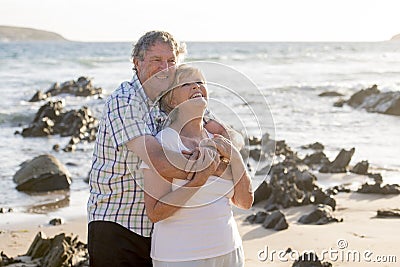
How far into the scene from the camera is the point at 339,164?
41.0 ft

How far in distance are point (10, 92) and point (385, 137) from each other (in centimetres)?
1961

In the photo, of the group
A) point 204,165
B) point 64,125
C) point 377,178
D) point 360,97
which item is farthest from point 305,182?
point 360,97

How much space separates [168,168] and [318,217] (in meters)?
5.79

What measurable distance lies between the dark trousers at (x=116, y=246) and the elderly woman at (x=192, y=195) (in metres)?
0.32

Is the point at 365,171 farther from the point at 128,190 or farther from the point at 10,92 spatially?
the point at 10,92

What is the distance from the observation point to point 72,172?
13.3 meters

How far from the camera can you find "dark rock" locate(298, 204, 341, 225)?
8828 millimetres

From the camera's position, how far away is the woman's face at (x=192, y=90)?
136 inches

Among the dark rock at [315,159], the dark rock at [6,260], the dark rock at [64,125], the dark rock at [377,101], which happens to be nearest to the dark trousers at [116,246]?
the dark rock at [6,260]

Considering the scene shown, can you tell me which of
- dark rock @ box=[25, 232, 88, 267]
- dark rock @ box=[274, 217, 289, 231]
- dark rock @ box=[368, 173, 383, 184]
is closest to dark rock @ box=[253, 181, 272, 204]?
dark rock @ box=[274, 217, 289, 231]

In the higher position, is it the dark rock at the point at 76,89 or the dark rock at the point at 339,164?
the dark rock at the point at 339,164

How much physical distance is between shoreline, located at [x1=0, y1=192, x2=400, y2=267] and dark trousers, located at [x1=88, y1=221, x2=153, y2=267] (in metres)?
3.44

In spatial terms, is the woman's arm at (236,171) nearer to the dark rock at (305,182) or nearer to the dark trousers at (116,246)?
the dark trousers at (116,246)

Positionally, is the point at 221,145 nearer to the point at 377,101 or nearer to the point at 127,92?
the point at 127,92
